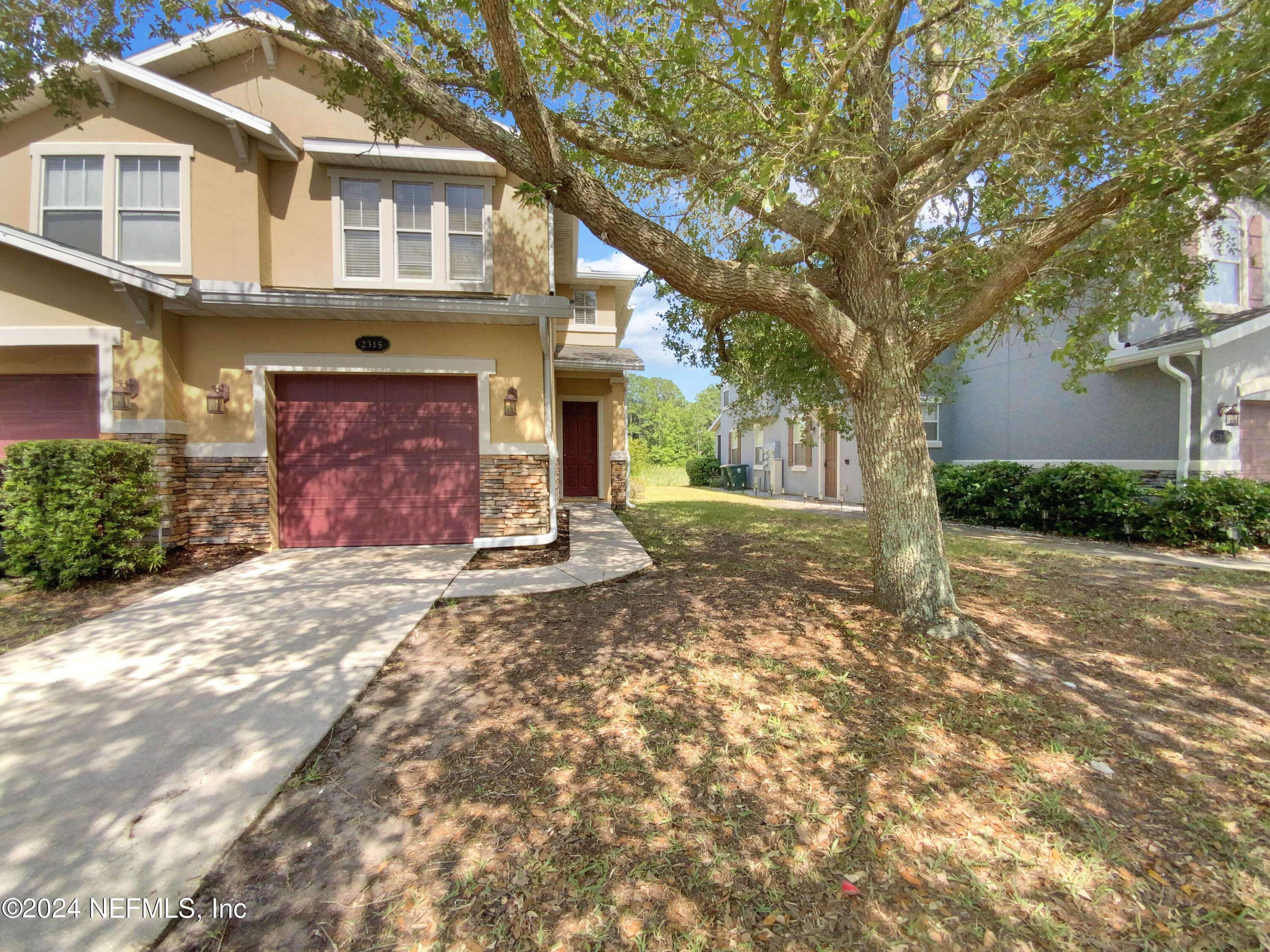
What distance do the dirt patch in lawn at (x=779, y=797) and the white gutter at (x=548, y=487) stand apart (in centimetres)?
339

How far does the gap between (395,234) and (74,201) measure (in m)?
4.10

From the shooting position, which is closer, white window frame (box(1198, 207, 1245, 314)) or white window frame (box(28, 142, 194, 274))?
white window frame (box(28, 142, 194, 274))

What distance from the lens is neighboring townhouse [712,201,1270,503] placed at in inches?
354

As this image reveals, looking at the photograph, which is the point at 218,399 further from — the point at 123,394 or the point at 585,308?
the point at 585,308

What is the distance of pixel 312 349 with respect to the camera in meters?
7.47

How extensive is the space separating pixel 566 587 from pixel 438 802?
3316mm

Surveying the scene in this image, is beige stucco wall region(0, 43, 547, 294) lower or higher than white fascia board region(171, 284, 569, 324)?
higher

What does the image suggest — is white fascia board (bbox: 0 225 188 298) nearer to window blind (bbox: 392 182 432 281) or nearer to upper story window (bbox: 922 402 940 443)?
window blind (bbox: 392 182 432 281)

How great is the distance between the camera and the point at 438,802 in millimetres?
2398

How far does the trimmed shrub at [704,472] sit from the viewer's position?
27516 millimetres

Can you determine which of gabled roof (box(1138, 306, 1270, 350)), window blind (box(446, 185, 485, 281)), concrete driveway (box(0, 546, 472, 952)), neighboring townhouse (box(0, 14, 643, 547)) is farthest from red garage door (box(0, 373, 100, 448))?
gabled roof (box(1138, 306, 1270, 350))

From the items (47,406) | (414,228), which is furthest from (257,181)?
(47,406)

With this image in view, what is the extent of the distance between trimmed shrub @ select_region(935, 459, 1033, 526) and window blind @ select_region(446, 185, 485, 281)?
929 cm

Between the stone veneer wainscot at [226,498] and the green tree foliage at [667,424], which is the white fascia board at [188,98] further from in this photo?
the green tree foliage at [667,424]
